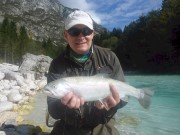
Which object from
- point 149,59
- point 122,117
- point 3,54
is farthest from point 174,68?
point 122,117

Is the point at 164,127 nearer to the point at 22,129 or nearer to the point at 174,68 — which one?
the point at 22,129

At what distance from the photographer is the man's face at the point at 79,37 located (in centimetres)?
443

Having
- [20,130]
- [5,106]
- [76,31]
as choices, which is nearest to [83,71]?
[76,31]

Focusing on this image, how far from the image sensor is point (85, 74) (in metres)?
4.73

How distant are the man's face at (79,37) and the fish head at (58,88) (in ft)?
2.82

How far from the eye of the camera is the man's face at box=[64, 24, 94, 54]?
443cm

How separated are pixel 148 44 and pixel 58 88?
61660 mm

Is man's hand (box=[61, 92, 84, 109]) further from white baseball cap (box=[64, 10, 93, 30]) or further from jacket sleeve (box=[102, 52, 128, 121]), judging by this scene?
white baseball cap (box=[64, 10, 93, 30])

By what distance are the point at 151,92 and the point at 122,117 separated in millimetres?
5790

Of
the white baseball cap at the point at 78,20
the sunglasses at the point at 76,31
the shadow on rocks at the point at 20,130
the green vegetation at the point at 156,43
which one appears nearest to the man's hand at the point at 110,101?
the sunglasses at the point at 76,31

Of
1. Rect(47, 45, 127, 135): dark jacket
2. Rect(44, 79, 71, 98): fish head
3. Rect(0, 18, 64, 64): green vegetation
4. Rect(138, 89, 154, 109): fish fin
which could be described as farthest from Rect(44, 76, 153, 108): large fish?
Rect(0, 18, 64, 64): green vegetation

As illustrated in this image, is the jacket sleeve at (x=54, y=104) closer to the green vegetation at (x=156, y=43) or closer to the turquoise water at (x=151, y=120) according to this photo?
the turquoise water at (x=151, y=120)

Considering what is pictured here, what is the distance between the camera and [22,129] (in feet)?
21.9

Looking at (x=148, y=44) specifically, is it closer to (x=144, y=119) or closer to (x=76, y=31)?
(x=144, y=119)
